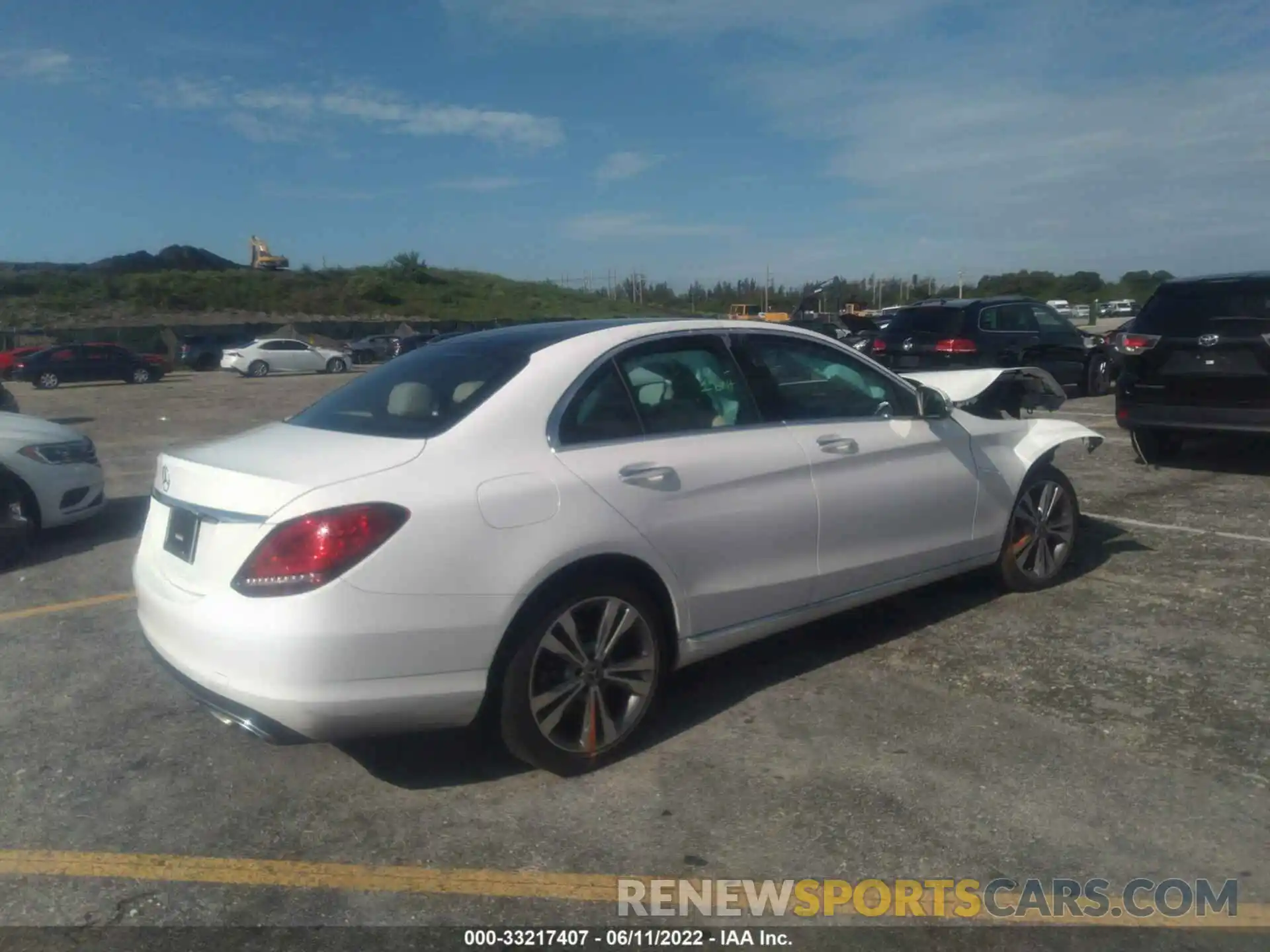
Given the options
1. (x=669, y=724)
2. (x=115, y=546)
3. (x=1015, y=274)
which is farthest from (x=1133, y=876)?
(x=1015, y=274)

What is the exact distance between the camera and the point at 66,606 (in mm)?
6164

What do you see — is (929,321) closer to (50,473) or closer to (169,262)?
(50,473)

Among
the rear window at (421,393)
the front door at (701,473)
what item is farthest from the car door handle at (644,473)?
the rear window at (421,393)

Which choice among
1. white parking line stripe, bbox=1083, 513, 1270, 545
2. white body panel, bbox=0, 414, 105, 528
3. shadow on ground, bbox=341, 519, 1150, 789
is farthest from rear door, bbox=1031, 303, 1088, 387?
white body panel, bbox=0, 414, 105, 528

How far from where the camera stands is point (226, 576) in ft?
11.5

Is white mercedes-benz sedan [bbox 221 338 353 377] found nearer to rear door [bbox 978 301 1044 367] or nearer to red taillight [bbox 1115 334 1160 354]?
rear door [bbox 978 301 1044 367]

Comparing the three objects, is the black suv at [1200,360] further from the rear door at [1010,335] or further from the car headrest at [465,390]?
the car headrest at [465,390]

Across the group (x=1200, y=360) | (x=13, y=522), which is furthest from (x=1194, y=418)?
(x=13, y=522)

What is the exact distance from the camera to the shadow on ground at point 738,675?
13.2ft

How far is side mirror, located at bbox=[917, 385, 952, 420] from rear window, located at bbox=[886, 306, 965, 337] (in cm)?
908

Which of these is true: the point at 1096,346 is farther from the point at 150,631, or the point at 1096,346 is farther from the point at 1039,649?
the point at 150,631

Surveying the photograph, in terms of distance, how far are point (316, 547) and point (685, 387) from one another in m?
1.71

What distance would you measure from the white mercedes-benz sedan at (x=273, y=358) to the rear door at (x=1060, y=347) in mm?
29267

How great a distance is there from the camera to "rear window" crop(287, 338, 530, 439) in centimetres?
394
